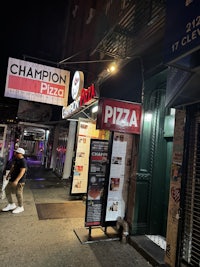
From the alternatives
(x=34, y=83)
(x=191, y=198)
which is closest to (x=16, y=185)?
(x=34, y=83)

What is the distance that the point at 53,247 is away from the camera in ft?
13.8

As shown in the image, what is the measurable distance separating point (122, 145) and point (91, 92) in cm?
173

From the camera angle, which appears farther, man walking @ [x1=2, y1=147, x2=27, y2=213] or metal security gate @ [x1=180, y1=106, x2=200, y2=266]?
man walking @ [x1=2, y1=147, x2=27, y2=213]

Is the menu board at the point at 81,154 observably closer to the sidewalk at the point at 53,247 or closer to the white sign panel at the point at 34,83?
the white sign panel at the point at 34,83

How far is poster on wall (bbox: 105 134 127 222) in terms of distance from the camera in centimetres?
495

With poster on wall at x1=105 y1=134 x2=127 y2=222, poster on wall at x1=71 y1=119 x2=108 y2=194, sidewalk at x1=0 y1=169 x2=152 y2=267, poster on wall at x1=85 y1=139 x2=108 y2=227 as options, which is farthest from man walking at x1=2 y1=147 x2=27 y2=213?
poster on wall at x1=105 y1=134 x2=127 y2=222

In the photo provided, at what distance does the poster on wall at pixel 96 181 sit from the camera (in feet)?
15.9

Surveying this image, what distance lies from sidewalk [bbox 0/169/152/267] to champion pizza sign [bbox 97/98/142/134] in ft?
8.44

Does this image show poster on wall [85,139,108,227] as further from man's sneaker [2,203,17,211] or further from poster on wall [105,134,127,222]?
man's sneaker [2,203,17,211]

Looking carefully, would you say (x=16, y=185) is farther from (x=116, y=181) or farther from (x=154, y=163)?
(x=154, y=163)

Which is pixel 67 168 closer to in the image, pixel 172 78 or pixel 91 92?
pixel 91 92

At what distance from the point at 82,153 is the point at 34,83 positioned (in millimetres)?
3001

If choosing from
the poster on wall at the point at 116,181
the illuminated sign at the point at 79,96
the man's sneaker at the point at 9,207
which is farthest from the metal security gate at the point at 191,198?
the man's sneaker at the point at 9,207

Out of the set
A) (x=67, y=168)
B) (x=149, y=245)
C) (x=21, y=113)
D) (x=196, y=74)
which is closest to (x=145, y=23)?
(x=196, y=74)
